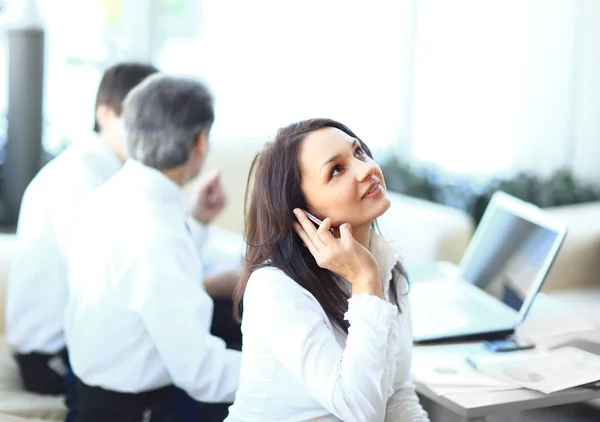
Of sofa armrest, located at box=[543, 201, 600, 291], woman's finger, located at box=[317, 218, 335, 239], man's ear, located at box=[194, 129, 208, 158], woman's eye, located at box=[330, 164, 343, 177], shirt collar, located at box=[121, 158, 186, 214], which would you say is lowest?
sofa armrest, located at box=[543, 201, 600, 291]

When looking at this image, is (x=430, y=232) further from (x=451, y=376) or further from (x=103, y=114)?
(x=451, y=376)

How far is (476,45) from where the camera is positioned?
4730 mm

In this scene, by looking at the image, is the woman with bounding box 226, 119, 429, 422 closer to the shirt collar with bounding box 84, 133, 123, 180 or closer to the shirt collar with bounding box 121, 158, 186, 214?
the shirt collar with bounding box 121, 158, 186, 214

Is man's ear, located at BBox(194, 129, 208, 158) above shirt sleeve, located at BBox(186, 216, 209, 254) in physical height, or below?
above

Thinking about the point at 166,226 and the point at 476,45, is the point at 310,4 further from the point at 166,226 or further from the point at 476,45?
the point at 166,226

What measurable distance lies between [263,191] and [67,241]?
96 cm

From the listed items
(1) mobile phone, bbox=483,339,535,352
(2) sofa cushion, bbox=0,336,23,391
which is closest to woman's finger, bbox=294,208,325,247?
(1) mobile phone, bbox=483,339,535,352

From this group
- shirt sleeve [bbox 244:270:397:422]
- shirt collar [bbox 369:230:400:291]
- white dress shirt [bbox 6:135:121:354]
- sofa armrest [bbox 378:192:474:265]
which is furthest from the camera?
sofa armrest [bbox 378:192:474:265]

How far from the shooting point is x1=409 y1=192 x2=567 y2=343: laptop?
84.5 inches

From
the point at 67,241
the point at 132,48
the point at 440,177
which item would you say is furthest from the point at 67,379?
the point at 440,177

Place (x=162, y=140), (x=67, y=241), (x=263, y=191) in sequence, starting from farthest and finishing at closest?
(x=67, y=241) → (x=162, y=140) → (x=263, y=191)

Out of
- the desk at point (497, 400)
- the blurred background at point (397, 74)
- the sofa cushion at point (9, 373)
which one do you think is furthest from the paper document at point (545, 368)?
the blurred background at point (397, 74)

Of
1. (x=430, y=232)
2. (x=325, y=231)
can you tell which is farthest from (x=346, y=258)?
(x=430, y=232)

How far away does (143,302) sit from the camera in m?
2.00
